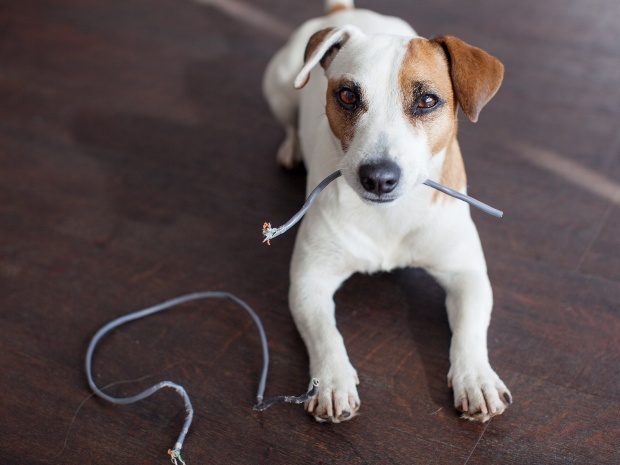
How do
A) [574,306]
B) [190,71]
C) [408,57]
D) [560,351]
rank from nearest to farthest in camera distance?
[408,57], [560,351], [574,306], [190,71]

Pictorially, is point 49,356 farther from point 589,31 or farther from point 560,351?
point 589,31

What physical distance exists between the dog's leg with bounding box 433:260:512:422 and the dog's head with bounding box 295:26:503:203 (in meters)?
0.39

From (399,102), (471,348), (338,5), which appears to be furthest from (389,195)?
(338,5)

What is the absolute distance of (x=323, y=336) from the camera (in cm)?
182

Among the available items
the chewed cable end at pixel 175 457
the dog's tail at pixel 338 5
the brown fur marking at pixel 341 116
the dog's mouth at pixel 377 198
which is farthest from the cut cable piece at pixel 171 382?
the dog's tail at pixel 338 5

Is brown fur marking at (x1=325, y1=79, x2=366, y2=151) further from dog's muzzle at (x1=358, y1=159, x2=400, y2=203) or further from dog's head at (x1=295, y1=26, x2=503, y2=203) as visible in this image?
dog's muzzle at (x1=358, y1=159, x2=400, y2=203)

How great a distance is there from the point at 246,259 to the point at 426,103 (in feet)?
2.87

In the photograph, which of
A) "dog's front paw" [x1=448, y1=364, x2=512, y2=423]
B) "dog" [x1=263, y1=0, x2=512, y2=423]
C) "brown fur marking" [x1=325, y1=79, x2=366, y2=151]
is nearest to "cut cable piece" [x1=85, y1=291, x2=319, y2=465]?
"dog" [x1=263, y1=0, x2=512, y2=423]

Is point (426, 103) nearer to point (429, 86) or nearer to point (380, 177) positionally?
point (429, 86)

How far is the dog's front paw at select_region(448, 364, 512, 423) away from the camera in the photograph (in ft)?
5.47

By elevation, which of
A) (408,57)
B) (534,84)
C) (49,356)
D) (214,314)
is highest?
(408,57)

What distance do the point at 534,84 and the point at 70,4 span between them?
2547 millimetres

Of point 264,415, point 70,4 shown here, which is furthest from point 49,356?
point 70,4

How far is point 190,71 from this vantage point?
127 inches
